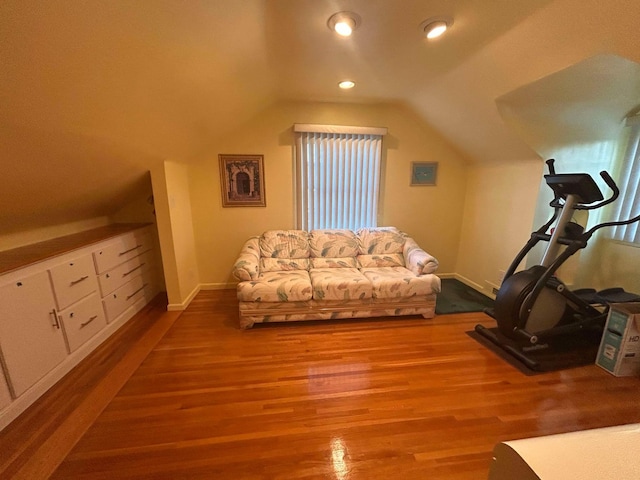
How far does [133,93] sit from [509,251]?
149 inches

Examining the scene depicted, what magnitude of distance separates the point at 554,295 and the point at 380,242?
1701mm

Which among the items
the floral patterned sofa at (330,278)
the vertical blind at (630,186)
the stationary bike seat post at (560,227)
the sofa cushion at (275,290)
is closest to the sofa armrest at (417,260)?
the floral patterned sofa at (330,278)

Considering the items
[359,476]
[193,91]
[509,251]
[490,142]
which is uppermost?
[193,91]

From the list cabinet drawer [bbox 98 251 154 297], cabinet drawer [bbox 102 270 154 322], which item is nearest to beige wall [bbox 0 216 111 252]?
cabinet drawer [bbox 98 251 154 297]

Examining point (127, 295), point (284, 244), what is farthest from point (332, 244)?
point (127, 295)

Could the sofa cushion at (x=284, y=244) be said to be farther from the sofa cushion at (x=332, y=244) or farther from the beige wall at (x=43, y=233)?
the beige wall at (x=43, y=233)

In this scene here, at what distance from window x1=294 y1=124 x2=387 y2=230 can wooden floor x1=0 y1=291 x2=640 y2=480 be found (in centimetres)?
170

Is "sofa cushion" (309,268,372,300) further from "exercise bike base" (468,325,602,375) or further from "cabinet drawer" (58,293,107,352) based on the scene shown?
"cabinet drawer" (58,293,107,352)

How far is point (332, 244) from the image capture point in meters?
3.24

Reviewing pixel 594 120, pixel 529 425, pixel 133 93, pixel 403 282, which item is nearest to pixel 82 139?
pixel 133 93

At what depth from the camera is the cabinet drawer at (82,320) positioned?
1.95 meters

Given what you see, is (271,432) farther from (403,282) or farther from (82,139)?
(82,139)

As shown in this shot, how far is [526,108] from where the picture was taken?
242cm

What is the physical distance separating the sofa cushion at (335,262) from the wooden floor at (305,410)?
→ 0.90 m
